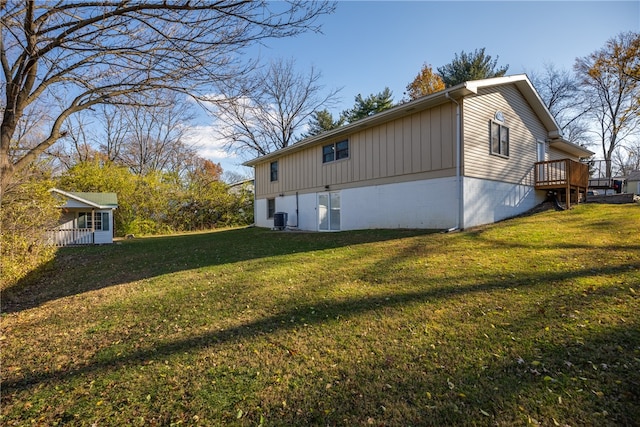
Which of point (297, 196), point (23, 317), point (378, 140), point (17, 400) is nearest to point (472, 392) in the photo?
point (17, 400)

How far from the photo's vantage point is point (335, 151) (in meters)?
14.3

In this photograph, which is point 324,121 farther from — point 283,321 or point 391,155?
point 283,321

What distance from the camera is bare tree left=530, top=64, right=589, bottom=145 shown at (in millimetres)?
28078

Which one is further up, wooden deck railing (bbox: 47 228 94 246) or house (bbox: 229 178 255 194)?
house (bbox: 229 178 255 194)

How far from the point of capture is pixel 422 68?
2639 centimetres

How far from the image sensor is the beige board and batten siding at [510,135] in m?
10.3

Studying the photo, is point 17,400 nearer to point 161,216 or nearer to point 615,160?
point 161,216

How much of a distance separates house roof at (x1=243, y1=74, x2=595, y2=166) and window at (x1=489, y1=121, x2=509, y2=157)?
1476mm

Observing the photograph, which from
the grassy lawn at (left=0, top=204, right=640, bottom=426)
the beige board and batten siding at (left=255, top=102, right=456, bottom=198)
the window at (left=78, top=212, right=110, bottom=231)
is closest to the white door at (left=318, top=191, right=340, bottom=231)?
the beige board and batten siding at (left=255, top=102, right=456, bottom=198)

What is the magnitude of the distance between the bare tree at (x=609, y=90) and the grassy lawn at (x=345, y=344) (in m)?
19.9

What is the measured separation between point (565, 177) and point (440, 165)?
5.99 metres

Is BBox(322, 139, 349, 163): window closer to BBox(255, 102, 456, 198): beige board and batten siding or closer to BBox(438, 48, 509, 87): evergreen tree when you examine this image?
BBox(255, 102, 456, 198): beige board and batten siding

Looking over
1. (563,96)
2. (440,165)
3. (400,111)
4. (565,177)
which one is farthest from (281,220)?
(563,96)

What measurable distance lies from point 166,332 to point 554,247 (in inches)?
302
